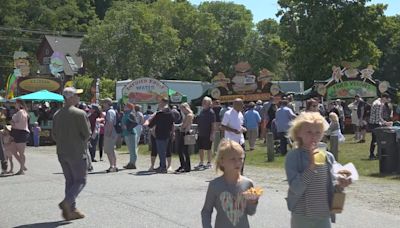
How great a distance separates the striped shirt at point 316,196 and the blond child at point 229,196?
0.39m

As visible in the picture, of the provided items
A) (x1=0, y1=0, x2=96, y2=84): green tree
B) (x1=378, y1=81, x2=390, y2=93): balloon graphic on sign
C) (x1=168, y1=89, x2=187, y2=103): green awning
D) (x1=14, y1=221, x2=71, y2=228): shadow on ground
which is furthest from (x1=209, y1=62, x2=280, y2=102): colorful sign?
(x1=0, y1=0, x2=96, y2=84): green tree

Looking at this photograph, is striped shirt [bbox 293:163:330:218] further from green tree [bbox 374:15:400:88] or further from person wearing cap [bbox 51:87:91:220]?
green tree [bbox 374:15:400:88]

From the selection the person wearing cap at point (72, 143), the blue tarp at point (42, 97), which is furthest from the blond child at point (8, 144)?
the blue tarp at point (42, 97)

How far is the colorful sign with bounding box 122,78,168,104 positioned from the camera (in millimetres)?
28688

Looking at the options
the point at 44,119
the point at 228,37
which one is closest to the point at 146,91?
the point at 44,119

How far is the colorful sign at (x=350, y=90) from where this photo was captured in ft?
101

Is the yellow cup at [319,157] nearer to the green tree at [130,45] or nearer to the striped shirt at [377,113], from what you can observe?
the striped shirt at [377,113]

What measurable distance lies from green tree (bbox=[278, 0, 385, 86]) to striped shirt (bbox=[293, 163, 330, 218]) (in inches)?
1724

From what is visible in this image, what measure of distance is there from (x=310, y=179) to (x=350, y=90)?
2743 centimetres

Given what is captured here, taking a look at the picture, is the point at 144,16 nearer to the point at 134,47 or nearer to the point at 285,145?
the point at 134,47

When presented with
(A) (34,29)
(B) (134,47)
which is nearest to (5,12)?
(A) (34,29)

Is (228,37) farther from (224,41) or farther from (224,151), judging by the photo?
(224,151)

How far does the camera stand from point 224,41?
72.5 metres

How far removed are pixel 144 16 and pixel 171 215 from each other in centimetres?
4666
